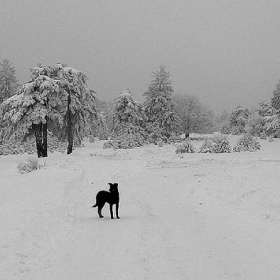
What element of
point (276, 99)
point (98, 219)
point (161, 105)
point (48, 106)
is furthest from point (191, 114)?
point (98, 219)

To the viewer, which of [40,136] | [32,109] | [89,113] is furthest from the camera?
[89,113]

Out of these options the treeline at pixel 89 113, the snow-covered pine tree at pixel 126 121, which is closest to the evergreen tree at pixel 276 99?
the treeline at pixel 89 113

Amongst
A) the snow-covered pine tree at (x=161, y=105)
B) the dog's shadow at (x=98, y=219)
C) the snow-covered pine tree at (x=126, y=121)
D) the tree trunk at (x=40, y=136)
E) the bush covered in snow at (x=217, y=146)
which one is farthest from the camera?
the snow-covered pine tree at (x=161, y=105)

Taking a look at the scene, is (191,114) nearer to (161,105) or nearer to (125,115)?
(161,105)

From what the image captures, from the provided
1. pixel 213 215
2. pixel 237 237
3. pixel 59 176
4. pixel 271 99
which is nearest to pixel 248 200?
pixel 213 215

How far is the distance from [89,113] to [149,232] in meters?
28.6

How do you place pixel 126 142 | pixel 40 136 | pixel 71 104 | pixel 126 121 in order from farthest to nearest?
pixel 126 121 < pixel 126 142 < pixel 71 104 < pixel 40 136

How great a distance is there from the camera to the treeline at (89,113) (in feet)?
91.6

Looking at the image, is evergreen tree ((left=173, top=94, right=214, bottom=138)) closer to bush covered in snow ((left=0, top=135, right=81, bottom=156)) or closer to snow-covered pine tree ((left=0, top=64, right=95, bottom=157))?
bush covered in snow ((left=0, top=135, right=81, bottom=156))

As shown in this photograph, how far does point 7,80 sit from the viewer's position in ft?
143

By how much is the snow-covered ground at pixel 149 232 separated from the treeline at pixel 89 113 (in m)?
16.2

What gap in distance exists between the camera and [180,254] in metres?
5.77

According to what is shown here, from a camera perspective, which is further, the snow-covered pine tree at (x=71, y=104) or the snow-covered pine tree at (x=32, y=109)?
the snow-covered pine tree at (x=71, y=104)

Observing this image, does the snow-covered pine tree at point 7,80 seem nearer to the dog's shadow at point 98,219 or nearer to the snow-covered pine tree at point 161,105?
the snow-covered pine tree at point 161,105
